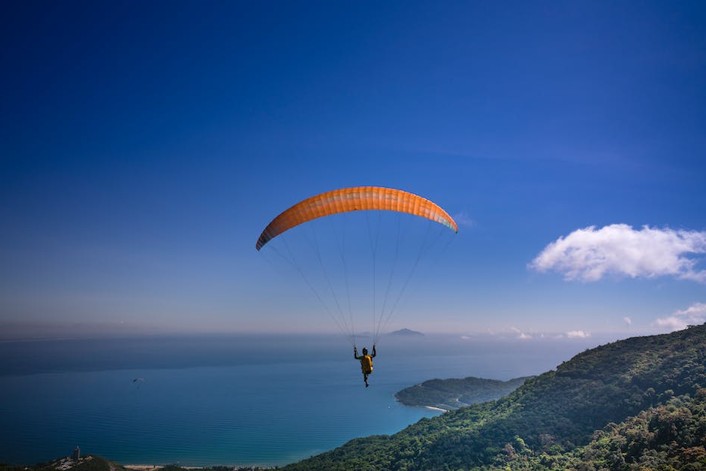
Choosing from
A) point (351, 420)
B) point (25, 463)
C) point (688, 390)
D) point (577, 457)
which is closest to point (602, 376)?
point (688, 390)

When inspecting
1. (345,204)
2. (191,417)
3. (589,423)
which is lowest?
(191,417)

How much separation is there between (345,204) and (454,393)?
128211 millimetres

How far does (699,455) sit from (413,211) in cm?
2126

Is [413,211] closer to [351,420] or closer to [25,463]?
[25,463]

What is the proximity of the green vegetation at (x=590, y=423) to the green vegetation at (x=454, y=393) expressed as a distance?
246 ft

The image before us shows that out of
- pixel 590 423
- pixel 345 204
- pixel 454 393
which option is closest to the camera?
pixel 345 204

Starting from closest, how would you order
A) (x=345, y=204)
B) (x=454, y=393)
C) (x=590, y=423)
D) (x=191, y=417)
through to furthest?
(x=345, y=204)
(x=590, y=423)
(x=191, y=417)
(x=454, y=393)

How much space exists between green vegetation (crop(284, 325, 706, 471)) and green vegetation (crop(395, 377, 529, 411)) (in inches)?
2947

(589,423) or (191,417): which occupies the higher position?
(589,423)

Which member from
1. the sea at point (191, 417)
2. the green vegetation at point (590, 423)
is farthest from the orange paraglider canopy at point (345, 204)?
the sea at point (191, 417)

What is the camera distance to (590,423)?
34344mm

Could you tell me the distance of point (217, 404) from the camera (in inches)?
4887

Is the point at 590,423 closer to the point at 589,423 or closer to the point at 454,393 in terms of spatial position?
the point at 589,423

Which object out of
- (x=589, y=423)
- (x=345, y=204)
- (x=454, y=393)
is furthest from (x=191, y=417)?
(x=345, y=204)
